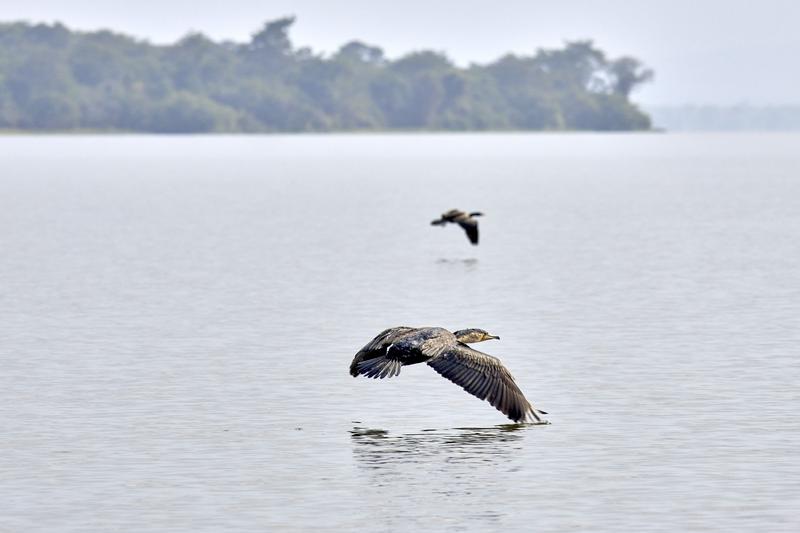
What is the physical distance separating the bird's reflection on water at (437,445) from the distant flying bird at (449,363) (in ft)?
1.10

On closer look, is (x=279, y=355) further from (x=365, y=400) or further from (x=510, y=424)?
(x=510, y=424)

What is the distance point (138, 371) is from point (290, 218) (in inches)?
1664

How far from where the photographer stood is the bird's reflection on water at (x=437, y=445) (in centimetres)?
1861

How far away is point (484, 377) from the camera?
1952 centimetres

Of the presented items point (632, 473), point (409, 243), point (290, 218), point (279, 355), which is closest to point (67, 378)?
point (279, 355)

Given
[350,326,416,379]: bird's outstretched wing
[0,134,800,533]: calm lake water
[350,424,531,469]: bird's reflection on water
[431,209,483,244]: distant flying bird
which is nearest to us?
[0,134,800,533]: calm lake water

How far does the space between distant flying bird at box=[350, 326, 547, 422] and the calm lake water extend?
1.51 feet

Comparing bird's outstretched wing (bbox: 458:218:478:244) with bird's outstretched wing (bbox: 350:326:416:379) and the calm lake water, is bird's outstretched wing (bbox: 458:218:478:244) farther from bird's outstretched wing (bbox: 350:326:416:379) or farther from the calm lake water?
bird's outstretched wing (bbox: 350:326:416:379)

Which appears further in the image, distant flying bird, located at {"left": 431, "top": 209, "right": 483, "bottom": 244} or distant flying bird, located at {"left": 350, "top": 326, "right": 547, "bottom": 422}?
distant flying bird, located at {"left": 431, "top": 209, "right": 483, "bottom": 244}

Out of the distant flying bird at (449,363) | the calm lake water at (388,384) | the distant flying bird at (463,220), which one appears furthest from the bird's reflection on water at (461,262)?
the distant flying bird at (449,363)

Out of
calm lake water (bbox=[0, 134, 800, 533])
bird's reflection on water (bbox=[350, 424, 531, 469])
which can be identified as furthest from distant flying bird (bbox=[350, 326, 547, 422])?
calm lake water (bbox=[0, 134, 800, 533])

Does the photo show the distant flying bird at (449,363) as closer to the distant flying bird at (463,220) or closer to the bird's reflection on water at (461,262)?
the bird's reflection on water at (461,262)

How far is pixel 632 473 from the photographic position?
709 inches

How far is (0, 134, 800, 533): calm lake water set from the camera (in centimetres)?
1683
